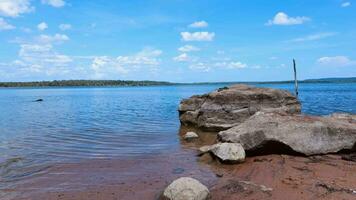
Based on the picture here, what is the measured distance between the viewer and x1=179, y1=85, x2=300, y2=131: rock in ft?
68.7

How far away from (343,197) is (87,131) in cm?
1736

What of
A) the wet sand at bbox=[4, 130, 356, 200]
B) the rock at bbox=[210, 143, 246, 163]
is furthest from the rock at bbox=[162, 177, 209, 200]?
the rock at bbox=[210, 143, 246, 163]

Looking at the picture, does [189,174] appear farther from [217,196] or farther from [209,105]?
[209,105]

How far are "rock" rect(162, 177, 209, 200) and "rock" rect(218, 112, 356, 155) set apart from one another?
461cm

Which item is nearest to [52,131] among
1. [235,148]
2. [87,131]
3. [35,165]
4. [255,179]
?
[87,131]

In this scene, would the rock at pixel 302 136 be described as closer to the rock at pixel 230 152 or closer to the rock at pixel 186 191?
the rock at pixel 230 152

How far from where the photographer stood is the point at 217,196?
386 inches

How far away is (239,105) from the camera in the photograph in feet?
69.2

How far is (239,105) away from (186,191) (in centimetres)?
1248

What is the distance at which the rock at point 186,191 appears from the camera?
9.12 m

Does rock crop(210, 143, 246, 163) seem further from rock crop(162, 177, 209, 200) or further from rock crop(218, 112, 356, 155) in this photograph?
rock crop(162, 177, 209, 200)

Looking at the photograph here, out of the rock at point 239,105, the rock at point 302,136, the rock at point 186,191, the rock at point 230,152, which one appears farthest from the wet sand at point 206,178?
the rock at point 239,105

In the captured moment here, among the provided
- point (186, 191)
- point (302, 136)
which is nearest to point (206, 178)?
point (186, 191)

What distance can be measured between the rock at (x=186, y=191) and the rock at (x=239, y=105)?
11556 millimetres
